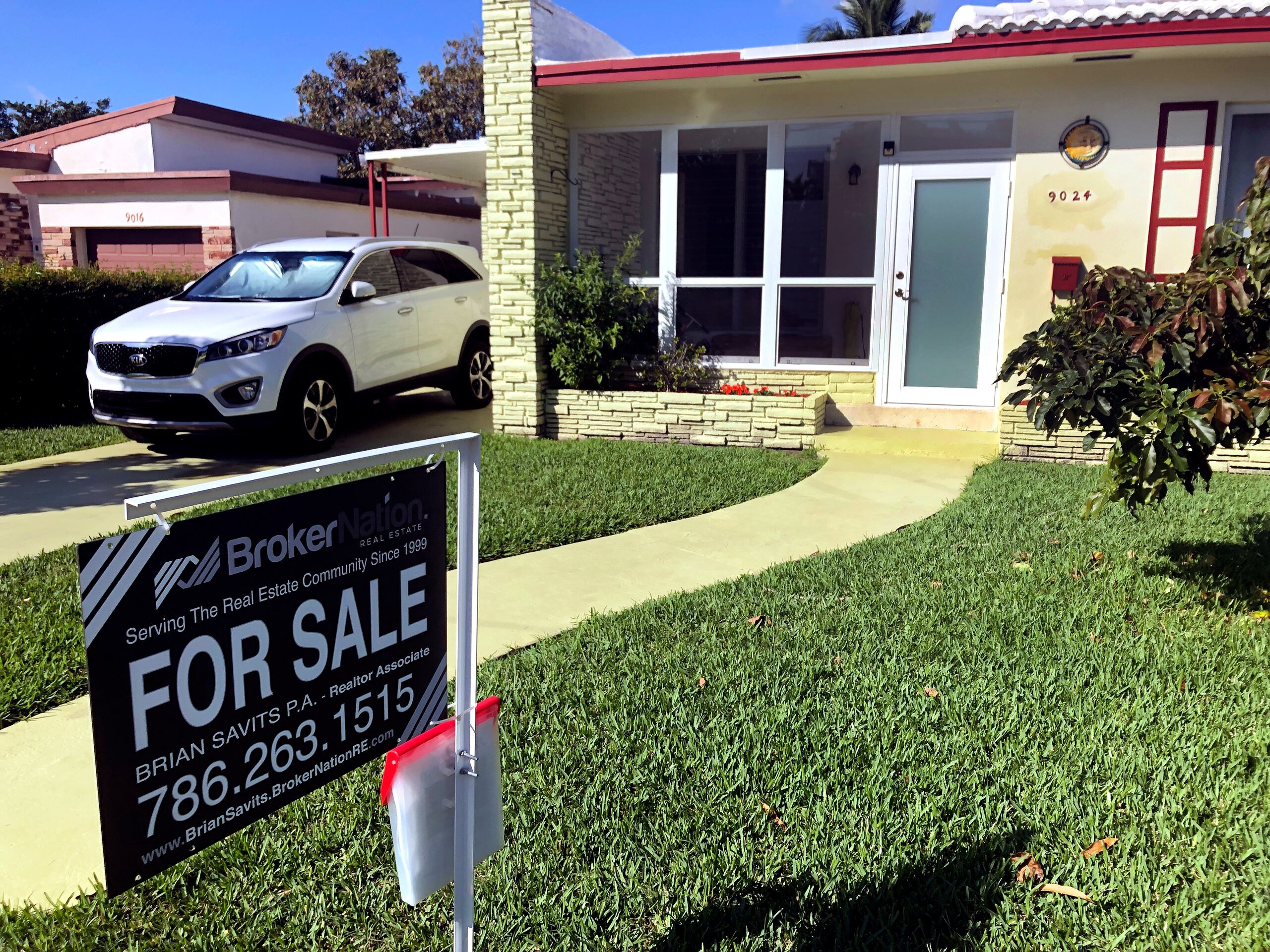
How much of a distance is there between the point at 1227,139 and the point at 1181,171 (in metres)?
0.45

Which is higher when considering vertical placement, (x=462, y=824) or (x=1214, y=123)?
(x=1214, y=123)

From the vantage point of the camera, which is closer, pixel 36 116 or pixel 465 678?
pixel 465 678

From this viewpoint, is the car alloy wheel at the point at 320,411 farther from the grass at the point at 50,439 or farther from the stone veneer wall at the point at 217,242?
the stone veneer wall at the point at 217,242

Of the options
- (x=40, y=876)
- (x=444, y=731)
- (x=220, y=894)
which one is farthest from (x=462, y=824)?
(x=40, y=876)

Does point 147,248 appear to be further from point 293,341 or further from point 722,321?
point 722,321

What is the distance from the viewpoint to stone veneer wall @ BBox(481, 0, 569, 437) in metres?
9.82

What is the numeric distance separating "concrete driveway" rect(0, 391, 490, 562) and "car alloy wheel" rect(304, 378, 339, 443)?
0.26 metres

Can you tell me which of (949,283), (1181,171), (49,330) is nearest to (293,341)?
(49,330)

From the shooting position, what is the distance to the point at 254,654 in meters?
1.85

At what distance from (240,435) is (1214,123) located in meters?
9.48

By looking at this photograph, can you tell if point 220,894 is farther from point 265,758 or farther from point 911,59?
point 911,59

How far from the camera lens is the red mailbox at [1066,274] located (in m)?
8.85

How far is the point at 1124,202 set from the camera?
29.2 ft

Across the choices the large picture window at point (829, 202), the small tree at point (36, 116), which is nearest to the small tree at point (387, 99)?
the small tree at point (36, 116)
